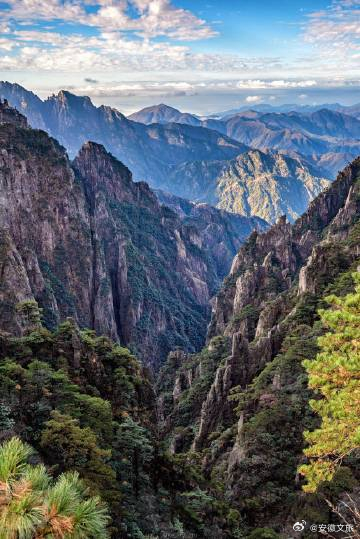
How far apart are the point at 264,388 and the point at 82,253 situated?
88.4 meters

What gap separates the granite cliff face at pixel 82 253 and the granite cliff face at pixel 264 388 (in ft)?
105

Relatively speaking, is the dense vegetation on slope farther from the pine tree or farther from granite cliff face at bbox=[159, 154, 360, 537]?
the pine tree

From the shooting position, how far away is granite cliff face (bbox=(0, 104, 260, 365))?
99562mm

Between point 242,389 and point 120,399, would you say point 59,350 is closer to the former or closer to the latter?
point 120,399

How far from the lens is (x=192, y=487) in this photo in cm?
2770

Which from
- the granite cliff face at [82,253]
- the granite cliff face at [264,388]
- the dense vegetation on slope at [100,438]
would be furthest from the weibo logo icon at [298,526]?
the granite cliff face at [82,253]

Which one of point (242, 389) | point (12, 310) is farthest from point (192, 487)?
point (12, 310)

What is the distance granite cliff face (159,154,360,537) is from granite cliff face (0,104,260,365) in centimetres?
3216

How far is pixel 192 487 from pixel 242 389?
84.0 ft

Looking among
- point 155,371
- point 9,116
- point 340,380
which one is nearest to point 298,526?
point 340,380

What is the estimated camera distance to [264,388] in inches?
1833

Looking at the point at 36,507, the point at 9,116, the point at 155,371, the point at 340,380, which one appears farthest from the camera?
the point at 9,116

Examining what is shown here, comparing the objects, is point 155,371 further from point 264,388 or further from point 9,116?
point 264,388

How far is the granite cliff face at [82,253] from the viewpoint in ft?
327
